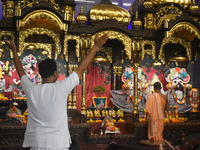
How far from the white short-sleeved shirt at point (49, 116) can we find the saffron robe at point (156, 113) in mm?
5256

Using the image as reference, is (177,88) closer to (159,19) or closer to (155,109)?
(159,19)

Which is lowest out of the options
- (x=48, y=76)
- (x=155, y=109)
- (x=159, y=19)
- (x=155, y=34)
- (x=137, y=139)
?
(x=137, y=139)

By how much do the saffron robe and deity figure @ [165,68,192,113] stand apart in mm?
3397

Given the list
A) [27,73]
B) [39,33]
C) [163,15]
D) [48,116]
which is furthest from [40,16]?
[48,116]

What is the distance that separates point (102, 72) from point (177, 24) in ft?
10.5

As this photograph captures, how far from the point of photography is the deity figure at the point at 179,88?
10961 mm

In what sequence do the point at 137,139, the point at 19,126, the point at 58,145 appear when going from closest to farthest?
the point at 58,145
the point at 19,126
the point at 137,139

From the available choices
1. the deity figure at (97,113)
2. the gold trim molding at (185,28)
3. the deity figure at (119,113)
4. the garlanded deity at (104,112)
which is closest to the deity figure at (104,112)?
the garlanded deity at (104,112)

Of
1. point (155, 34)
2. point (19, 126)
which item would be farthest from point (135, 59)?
point (19, 126)

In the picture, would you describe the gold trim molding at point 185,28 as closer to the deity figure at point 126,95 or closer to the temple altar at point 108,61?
the temple altar at point 108,61

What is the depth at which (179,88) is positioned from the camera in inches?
439

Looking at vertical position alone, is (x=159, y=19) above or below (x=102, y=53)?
above

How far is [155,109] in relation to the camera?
25.1 ft

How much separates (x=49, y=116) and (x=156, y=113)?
5431 millimetres
